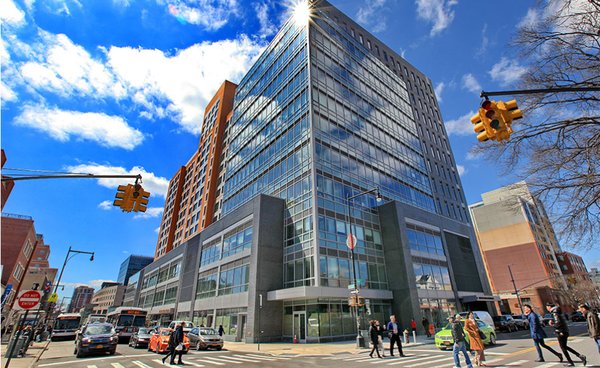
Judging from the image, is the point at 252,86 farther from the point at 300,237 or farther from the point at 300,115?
the point at 300,237

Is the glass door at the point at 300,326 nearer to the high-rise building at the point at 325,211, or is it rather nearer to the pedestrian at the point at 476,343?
the high-rise building at the point at 325,211

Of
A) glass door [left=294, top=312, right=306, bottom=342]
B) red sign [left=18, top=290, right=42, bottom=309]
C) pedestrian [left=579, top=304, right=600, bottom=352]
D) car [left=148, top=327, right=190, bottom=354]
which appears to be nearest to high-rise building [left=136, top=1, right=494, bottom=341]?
glass door [left=294, top=312, right=306, bottom=342]

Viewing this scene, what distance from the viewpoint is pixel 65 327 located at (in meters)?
37.7

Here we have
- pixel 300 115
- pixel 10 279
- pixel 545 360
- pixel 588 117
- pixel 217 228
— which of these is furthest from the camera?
pixel 10 279

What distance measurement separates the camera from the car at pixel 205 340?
21391 millimetres

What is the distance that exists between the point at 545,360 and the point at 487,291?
112 ft

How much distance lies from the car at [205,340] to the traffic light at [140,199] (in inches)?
563

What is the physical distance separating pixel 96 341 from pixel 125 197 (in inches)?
477

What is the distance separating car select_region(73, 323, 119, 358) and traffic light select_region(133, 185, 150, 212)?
1184 cm

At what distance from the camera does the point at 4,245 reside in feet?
148

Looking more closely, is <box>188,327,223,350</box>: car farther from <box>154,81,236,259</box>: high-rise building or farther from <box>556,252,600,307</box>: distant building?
<box>556,252,600,307</box>: distant building

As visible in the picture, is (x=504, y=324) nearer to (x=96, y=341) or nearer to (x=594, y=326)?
(x=594, y=326)

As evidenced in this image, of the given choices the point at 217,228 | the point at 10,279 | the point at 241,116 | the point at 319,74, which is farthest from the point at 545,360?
the point at 10,279

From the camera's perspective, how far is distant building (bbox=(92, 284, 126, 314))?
12270 cm
